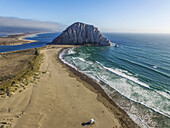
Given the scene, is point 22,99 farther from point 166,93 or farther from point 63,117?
point 166,93

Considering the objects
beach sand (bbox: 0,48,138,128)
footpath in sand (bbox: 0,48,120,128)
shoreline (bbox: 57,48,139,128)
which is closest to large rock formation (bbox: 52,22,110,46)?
shoreline (bbox: 57,48,139,128)

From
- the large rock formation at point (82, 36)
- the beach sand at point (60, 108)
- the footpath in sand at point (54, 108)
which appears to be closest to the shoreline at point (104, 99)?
the beach sand at point (60, 108)

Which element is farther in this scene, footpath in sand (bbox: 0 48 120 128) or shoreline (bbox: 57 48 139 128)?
shoreline (bbox: 57 48 139 128)

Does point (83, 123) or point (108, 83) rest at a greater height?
point (108, 83)

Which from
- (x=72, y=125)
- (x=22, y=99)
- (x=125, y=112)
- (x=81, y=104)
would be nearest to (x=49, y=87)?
(x=22, y=99)

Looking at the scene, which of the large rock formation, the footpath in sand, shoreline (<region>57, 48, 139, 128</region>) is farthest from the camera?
the large rock formation

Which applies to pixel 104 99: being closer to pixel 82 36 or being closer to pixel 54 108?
pixel 54 108

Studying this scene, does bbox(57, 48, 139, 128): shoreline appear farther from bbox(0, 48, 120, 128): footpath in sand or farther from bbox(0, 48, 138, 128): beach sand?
bbox(0, 48, 120, 128): footpath in sand

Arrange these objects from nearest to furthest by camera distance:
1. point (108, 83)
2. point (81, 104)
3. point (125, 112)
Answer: point (125, 112), point (81, 104), point (108, 83)
